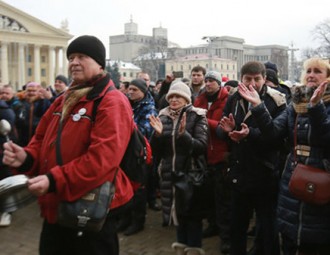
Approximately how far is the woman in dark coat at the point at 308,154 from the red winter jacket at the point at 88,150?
1344 millimetres

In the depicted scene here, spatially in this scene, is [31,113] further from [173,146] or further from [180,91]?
[173,146]

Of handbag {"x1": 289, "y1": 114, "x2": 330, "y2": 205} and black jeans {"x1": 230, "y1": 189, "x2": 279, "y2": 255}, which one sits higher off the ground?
handbag {"x1": 289, "y1": 114, "x2": 330, "y2": 205}

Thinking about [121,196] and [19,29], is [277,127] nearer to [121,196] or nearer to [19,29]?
[121,196]

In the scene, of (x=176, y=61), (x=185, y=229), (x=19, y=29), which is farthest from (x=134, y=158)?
(x=176, y=61)

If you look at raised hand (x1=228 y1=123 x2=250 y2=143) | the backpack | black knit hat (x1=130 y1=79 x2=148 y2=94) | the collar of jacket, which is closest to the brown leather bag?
raised hand (x1=228 y1=123 x2=250 y2=143)

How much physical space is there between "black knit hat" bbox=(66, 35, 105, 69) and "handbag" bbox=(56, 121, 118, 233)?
35.1 inches

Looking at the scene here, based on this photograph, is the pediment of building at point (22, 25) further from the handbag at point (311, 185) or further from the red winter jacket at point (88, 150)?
the handbag at point (311, 185)

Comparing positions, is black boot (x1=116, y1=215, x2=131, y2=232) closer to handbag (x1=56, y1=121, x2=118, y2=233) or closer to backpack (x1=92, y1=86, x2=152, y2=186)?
backpack (x1=92, y1=86, x2=152, y2=186)

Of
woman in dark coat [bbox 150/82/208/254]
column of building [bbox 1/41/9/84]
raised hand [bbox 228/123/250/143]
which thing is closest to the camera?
raised hand [bbox 228/123/250/143]

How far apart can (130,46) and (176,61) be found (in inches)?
1319

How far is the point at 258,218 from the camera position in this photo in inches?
183

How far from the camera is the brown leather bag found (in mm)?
3342

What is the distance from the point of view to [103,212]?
110 inches

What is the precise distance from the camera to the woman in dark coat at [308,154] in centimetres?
335
